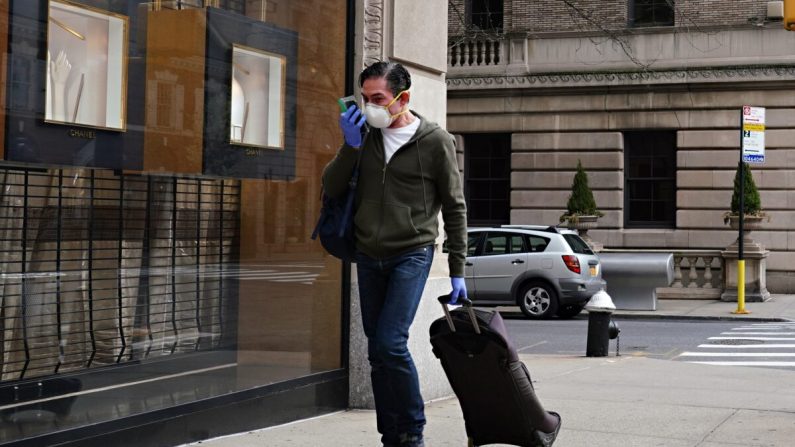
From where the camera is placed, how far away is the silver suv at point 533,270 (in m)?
19.7

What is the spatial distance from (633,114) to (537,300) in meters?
9.97

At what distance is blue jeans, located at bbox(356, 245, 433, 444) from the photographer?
217 inches

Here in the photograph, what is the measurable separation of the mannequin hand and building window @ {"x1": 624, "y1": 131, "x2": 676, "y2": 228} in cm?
2425

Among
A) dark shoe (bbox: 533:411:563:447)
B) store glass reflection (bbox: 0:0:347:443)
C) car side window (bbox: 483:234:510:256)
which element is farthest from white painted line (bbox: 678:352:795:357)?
dark shoe (bbox: 533:411:563:447)

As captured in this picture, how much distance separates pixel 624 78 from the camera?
28.3 m

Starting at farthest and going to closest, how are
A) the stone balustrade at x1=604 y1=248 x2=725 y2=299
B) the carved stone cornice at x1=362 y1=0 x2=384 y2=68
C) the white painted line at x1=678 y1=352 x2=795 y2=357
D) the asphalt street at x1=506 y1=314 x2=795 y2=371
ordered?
1. the stone balustrade at x1=604 y1=248 x2=725 y2=299
2. the white painted line at x1=678 y1=352 x2=795 y2=357
3. the asphalt street at x1=506 y1=314 x2=795 y2=371
4. the carved stone cornice at x1=362 y1=0 x2=384 y2=68

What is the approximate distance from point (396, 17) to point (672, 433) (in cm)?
331

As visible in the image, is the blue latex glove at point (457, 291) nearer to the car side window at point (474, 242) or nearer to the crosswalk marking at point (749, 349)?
the crosswalk marking at point (749, 349)

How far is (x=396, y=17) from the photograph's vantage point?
25.4ft

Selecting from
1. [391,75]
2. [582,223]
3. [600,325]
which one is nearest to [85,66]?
[391,75]

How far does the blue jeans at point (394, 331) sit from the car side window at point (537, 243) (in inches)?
570

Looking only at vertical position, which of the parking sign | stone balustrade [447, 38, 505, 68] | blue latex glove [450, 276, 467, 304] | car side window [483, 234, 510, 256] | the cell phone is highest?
stone balustrade [447, 38, 505, 68]

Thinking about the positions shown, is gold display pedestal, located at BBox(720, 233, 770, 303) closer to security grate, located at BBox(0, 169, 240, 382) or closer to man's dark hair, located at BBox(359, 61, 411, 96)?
security grate, located at BBox(0, 169, 240, 382)

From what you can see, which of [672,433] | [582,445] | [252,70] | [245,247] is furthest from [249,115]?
[672,433]
